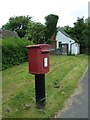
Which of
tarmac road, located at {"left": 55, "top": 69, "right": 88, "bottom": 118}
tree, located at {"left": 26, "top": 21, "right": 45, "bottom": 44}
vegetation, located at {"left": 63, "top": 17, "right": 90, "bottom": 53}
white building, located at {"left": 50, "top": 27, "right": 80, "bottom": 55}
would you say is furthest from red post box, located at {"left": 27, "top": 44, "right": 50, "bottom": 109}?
vegetation, located at {"left": 63, "top": 17, "right": 90, "bottom": 53}

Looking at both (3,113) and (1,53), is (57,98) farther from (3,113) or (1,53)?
(1,53)

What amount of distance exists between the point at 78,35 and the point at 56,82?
47048 millimetres

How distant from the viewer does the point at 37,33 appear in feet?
163

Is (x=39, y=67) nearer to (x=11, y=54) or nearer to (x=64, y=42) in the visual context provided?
(x=11, y=54)

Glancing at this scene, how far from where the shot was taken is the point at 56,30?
52688 mm

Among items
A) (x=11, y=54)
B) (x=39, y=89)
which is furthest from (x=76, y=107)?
(x=11, y=54)

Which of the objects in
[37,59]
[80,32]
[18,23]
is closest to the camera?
[37,59]

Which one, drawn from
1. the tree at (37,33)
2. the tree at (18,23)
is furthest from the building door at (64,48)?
the tree at (18,23)

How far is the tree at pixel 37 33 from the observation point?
4888cm

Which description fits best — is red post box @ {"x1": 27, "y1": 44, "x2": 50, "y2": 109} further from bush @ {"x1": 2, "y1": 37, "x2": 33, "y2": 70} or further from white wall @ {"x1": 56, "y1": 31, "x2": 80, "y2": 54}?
white wall @ {"x1": 56, "y1": 31, "x2": 80, "y2": 54}

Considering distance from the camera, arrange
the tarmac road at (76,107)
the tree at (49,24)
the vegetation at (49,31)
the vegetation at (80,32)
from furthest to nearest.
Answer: the vegetation at (80,32)
the tree at (49,24)
the vegetation at (49,31)
the tarmac road at (76,107)

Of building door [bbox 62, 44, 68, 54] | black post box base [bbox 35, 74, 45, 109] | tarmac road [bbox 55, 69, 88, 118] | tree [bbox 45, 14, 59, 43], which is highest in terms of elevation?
tree [bbox 45, 14, 59, 43]

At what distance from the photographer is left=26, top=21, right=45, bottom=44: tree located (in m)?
48.9

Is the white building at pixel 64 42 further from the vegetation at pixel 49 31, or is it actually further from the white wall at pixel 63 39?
the vegetation at pixel 49 31
